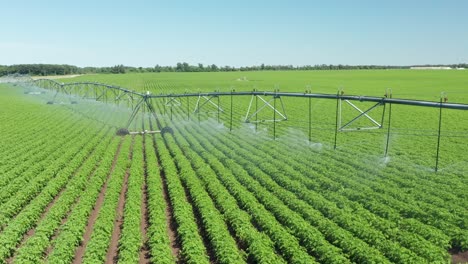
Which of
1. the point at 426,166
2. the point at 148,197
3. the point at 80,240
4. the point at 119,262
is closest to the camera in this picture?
the point at 119,262

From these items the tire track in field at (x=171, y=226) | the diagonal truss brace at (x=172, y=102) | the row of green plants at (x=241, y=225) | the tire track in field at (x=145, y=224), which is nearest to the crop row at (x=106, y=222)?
the tire track in field at (x=145, y=224)

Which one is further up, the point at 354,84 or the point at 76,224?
the point at 354,84

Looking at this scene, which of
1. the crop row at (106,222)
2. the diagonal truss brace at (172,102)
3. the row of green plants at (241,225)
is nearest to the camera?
the row of green plants at (241,225)

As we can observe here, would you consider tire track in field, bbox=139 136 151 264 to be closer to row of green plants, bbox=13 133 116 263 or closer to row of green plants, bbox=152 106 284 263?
row of green plants, bbox=13 133 116 263

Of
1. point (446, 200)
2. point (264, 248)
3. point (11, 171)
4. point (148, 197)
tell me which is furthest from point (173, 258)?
point (11, 171)

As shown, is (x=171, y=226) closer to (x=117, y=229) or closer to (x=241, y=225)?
(x=117, y=229)

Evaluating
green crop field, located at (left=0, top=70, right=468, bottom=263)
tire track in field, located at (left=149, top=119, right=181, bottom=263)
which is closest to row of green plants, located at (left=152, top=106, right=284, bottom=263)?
green crop field, located at (left=0, top=70, right=468, bottom=263)

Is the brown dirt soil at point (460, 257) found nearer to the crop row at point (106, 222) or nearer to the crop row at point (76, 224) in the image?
the crop row at point (106, 222)

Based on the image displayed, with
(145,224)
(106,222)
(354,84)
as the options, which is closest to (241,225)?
(145,224)

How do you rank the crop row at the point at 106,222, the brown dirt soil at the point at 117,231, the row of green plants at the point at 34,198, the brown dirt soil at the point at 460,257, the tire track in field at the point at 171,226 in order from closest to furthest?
the brown dirt soil at the point at 460,257 → the crop row at the point at 106,222 → the brown dirt soil at the point at 117,231 → the tire track in field at the point at 171,226 → the row of green plants at the point at 34,198

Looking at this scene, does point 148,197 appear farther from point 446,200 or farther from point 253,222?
point 446,200

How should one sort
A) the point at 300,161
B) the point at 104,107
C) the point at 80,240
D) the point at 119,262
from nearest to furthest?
the point at 119,262
the point at 80,240
the point at 300,161
the point at 104,107

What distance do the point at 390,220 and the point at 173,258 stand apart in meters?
6.36

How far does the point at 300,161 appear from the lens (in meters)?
19.1
